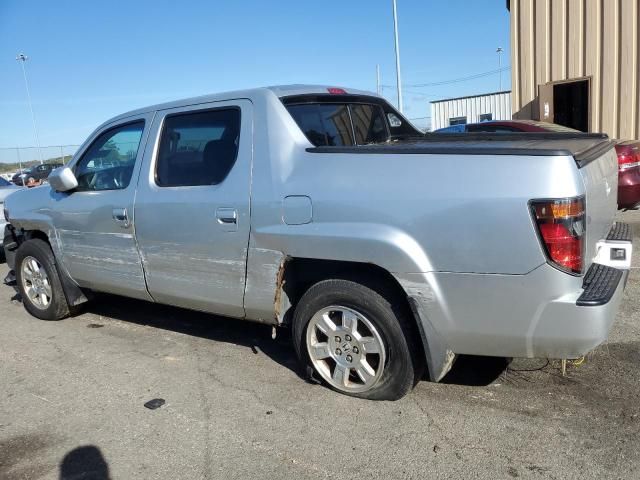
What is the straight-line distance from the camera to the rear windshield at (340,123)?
3760mm

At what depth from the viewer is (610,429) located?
303 centimetres

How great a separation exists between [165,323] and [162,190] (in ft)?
5.35

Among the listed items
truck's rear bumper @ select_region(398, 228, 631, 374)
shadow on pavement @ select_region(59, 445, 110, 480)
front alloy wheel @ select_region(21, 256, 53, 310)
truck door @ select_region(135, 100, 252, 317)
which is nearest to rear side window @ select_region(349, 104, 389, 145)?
truck door @ select_region(135, 100, 252, 317)

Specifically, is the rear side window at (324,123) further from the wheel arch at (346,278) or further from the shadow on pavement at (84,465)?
the shadow on pavement at (84,465)

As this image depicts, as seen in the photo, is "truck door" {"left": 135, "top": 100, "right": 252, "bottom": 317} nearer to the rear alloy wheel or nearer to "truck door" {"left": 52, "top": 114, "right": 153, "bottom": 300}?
"truck door" {"left": 52, "top": 114, "right": 153, "bottom": 300}

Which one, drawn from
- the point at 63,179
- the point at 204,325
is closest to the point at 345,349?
the point at 204,325

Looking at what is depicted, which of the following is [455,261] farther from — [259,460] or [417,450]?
Result: [259,460]

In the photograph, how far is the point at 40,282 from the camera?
5.47m

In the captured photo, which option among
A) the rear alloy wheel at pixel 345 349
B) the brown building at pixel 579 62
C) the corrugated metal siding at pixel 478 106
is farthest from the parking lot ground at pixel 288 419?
the corrugated metal siding at pixel 478 106

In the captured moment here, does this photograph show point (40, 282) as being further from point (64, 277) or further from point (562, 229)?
point (562, 229)

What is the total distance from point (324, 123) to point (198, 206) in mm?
1005

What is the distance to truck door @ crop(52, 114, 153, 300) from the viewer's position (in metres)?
4.43

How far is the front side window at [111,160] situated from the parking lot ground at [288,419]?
4.46 ft

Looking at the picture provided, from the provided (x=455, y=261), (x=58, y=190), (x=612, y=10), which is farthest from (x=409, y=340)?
(x=612, y=10)
